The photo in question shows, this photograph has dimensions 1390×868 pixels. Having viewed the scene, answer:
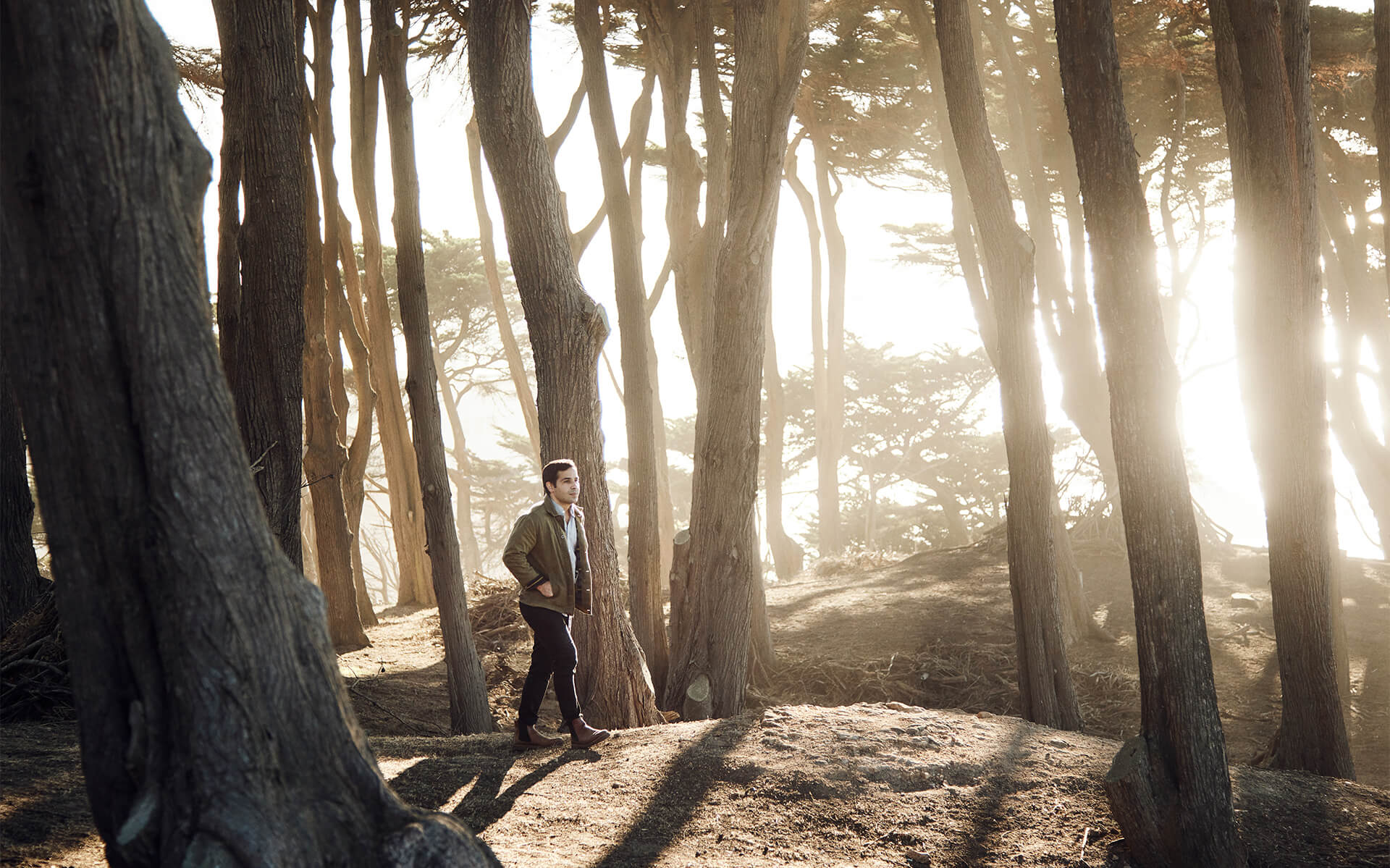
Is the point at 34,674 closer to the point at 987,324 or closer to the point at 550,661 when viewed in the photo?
the point at 550,661

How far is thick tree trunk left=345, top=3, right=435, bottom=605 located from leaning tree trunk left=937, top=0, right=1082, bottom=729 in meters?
5.83

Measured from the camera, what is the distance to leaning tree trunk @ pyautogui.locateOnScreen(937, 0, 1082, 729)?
22.2ft

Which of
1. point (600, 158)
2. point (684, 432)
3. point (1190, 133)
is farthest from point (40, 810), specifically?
point (684, 432)

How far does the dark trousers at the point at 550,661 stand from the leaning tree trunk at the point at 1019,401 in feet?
11.1

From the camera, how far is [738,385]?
271 inches

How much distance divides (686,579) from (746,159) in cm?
309

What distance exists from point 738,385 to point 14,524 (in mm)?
5996

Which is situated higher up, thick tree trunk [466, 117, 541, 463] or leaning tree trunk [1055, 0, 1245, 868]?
thick tree trunk [466, 117, 541, 463]

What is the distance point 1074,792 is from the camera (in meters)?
4.29

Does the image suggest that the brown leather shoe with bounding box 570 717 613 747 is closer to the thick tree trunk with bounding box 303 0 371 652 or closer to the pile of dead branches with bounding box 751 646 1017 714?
the pile of dead branches with bounding box 751 646 1017 714

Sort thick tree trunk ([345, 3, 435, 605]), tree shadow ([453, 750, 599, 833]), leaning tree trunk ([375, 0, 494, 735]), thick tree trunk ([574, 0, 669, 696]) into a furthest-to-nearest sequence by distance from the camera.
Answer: thick tree trunk ([345, 3, 435, 605]), thick tree trunk ([574, 0, 669, 696]), leaning tree trunk ([375, 0, 494, 735]), tree shadow ([453, 750, 599, 833])

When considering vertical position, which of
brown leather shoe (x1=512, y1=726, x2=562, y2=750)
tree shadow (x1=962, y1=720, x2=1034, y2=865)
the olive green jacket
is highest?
the olive green jacket

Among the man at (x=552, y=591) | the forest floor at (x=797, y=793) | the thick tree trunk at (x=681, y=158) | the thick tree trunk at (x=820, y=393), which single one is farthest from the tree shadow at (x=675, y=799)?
the thick tree trunk at (x=820, y=393)

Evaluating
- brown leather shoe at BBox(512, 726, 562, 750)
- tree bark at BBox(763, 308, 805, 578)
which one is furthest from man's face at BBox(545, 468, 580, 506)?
tree bark at BBox(763, 308, 805, 578)
